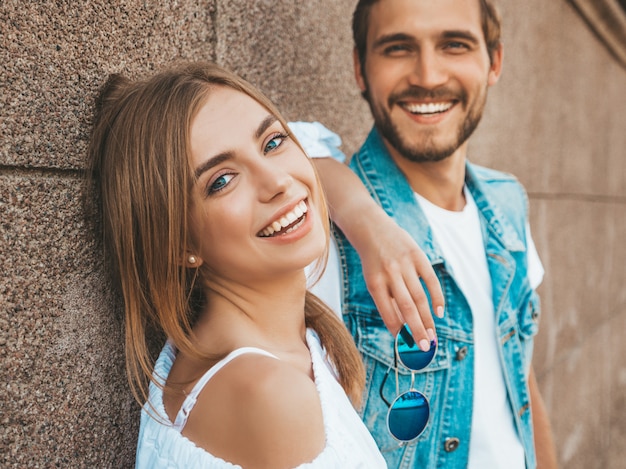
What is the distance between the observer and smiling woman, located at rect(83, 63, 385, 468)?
4.39ft

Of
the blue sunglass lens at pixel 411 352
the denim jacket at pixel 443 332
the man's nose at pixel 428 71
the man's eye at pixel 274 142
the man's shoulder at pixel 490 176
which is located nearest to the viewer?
the man's eye at pixel 274 142

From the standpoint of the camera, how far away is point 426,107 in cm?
220

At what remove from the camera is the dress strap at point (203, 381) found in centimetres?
133

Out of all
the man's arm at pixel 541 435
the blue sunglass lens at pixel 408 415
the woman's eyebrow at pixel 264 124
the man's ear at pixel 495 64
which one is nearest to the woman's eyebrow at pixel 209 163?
the woman's eyebrow at pixel 264 124

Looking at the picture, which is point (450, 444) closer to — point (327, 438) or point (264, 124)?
point (327, 438)

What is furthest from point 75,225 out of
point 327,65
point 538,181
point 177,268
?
point 538,181

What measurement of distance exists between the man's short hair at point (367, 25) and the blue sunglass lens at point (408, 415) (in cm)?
117

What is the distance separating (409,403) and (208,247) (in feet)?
2.39

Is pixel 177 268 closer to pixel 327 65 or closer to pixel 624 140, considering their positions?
pixel 327 65

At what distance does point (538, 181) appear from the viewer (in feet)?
18.1

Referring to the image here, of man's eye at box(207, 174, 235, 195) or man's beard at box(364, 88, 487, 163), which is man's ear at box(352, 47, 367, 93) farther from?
man's eye at box(207, 174, 235, 195)

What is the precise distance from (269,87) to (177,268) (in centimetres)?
118

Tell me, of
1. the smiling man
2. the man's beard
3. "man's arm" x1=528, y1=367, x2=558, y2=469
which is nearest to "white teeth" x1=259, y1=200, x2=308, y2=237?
the smiling man

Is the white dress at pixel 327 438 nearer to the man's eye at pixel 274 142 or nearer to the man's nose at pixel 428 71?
the man's eye at pixel 274 142
